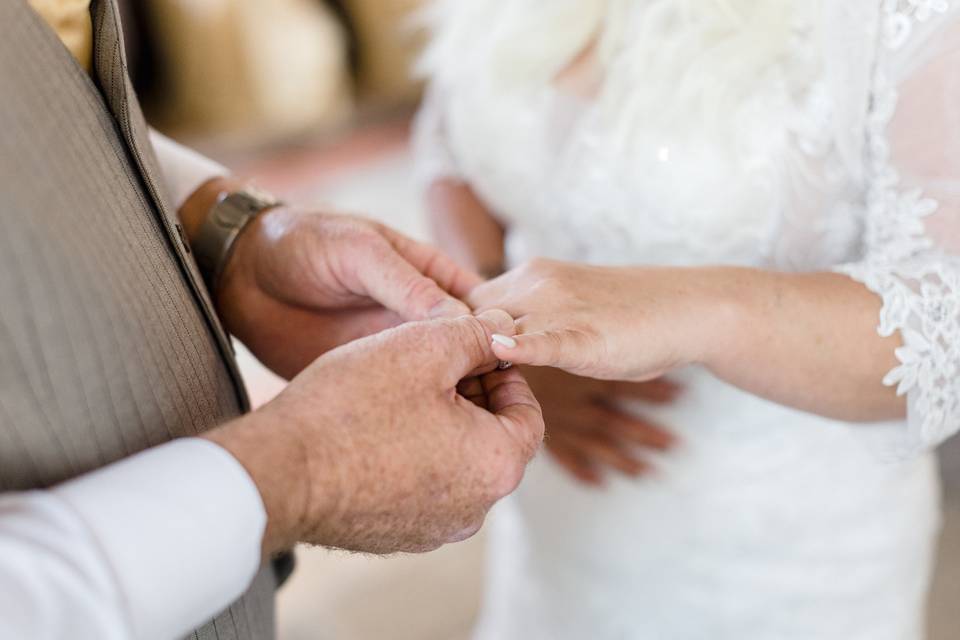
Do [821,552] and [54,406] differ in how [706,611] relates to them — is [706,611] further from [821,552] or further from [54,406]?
[54,406]

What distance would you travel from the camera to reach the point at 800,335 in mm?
792

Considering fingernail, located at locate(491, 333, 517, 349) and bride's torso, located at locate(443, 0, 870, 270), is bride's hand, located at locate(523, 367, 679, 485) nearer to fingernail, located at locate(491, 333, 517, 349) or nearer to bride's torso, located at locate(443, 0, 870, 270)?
bride's torso, located at locate(443, 0, 870, 270)

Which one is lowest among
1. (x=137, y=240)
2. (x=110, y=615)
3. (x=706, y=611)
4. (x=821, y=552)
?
(x=706, y=611)

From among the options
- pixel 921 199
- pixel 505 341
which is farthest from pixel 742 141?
pixel 505 341

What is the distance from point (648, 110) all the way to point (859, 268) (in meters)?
0.29

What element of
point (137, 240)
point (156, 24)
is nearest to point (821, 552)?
point (137, 240)

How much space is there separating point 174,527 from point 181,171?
540 mm

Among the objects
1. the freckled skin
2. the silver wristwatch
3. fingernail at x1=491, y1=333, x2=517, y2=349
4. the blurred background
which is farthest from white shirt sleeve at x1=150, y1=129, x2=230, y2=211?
the blurred background

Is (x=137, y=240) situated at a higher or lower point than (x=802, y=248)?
higher

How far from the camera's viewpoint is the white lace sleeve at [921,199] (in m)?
0.76

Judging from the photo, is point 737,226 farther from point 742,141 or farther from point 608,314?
point 608,314

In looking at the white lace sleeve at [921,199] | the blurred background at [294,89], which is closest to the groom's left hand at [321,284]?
the white lace sleeve at [921,199]

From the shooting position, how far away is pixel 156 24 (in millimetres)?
3297

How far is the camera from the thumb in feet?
2.41
